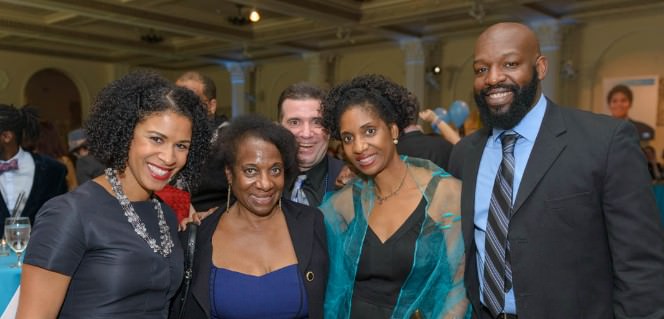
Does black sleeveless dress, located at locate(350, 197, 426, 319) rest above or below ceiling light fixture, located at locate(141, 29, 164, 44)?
below

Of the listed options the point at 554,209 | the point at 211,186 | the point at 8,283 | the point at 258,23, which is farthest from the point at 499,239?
the point at 258,23

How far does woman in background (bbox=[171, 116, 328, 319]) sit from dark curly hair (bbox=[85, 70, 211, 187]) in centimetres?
34

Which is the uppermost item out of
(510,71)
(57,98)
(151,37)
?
(151,37)

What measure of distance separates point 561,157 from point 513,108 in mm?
219

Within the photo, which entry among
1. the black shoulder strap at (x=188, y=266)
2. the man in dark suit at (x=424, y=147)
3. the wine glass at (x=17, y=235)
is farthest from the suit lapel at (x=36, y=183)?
the man in dark suit at (x=424, y=147)

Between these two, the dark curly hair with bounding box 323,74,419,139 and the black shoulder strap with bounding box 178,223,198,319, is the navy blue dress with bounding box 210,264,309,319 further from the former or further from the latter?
the dark curly hair with bounding box 323,74,419,139

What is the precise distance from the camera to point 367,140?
6.62 ft

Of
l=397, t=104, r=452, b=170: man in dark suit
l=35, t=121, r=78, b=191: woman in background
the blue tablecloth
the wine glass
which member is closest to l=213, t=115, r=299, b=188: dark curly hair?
the blue tablecloth

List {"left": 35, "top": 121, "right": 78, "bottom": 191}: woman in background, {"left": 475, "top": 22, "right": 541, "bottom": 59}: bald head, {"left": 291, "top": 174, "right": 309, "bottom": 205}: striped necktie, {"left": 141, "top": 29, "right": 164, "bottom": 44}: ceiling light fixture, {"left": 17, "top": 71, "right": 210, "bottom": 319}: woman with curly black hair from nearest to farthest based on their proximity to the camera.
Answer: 1. {"left": 17, "top": 71, "right": 210, "bottom": 319}: woman with curly black hair
2. {"left": 475, "top": 22, "right": 541, "bottom": 59}: bald head
3. {"left": 291, "top": 174, "right": 309, "bottom": 205}: striped necktie
4. {"left": 35, "top": 121, "right": 78, "bottom": 191}: woman in background
5. {"left": 141, "top": 29, "right": 164, "bottom": 44}: ceiling light fixture

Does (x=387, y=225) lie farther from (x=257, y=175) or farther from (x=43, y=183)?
(x=43, y=183)

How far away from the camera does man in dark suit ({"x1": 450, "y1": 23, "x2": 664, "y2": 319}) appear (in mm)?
1610

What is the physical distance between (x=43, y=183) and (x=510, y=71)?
3.29 metres

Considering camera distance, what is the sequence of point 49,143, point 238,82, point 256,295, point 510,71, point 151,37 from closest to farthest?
point 510,71
point 256,295
point 49,143
point 151,37
point 238,82

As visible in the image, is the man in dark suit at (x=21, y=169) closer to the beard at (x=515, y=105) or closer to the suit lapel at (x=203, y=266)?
the suit lapel at (x=203, y=266)
